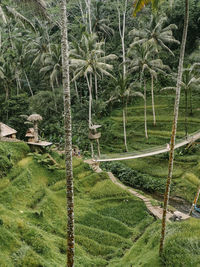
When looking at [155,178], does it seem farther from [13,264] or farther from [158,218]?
[13,264]

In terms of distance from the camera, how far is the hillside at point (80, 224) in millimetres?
6895

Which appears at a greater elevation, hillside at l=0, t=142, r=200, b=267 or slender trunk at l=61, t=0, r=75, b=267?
slender trunk at l=61, t=0, r=75, b=267

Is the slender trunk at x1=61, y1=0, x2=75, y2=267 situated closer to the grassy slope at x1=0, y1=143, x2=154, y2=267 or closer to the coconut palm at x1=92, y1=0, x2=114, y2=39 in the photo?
the grassy slope at x1=0, y1=143, x2=154, y2=267

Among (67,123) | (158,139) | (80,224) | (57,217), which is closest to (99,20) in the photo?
(158,139)

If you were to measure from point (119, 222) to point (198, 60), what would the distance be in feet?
55.3

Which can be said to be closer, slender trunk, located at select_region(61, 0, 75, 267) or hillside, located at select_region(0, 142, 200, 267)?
slender trunk, located at select_region(61, 0, 75, 267)

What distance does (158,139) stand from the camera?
1877 centimetres

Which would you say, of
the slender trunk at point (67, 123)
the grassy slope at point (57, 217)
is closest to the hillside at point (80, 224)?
the grassy slope at point (57, 217)

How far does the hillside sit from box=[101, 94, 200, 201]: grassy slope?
3951mm

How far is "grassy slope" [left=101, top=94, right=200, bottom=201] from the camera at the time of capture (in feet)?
48.1

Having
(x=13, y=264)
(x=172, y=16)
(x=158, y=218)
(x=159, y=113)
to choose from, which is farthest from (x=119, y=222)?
(x=172, y=16)

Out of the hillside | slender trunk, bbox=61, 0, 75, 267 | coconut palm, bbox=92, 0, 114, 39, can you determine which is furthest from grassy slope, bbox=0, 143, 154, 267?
coconut palm, bbox=92, 0, 114, 39

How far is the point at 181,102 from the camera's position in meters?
21.7

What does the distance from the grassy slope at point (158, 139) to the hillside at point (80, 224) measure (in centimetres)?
395
